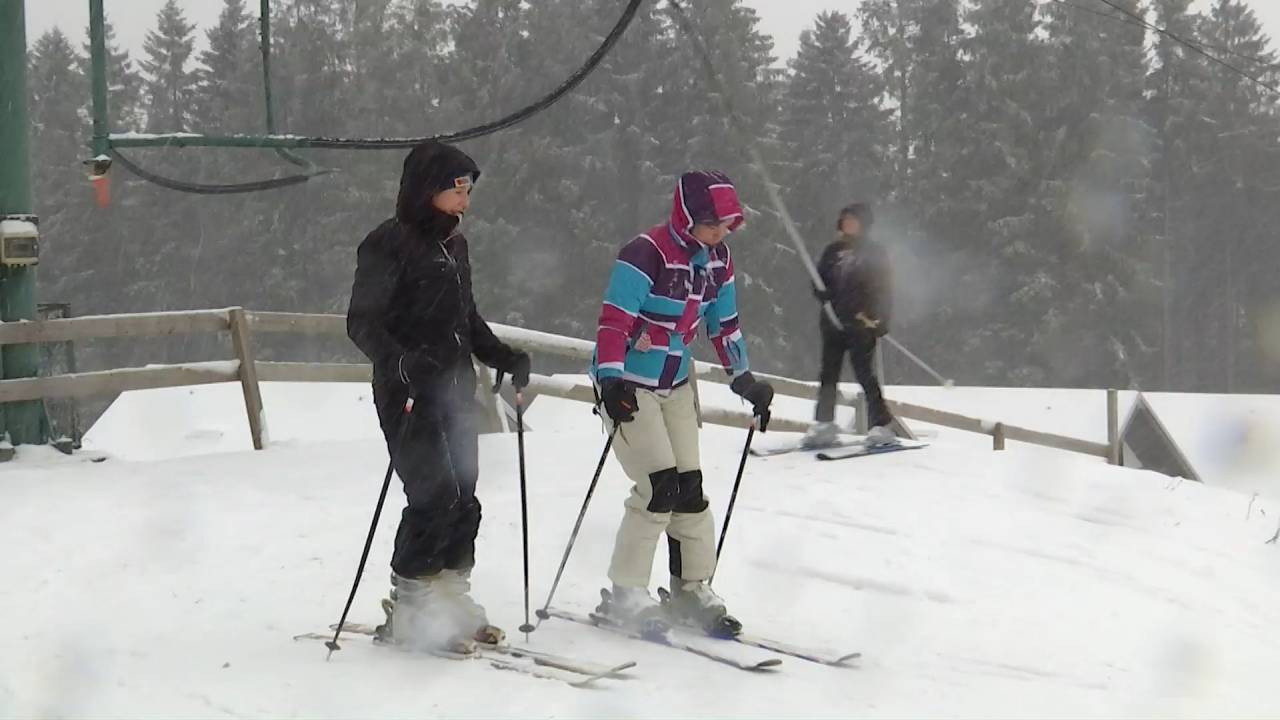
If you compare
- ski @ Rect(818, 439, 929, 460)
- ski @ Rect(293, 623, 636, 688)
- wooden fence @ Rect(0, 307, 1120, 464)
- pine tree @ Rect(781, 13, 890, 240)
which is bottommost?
ski @ Rect(293, 623, 636, 688)

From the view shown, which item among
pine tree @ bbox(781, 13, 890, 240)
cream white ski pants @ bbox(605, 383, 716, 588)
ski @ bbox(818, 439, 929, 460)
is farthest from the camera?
pine tree @ bbox(781, 13, 890, 240)

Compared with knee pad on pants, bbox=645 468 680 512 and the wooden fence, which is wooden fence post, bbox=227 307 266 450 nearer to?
the wooden fence

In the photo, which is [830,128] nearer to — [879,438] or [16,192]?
[879,438]

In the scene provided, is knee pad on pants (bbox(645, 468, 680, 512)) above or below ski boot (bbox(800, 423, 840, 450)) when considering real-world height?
above

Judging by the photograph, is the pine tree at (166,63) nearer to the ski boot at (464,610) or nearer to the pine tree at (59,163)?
the pine tree at (59,163)

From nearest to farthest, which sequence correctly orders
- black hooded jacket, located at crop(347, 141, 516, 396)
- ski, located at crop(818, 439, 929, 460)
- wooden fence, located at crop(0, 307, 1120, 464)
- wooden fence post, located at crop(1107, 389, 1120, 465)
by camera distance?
black hooded jacket, located at crop(347, 141, 516, 396) → wooden fence, located at crop(0, 307, 1120, 464) → ski, located at crop(818, 439, 929, 460) → wooden fence post, located at crop(1107, 389, 1120, 465)

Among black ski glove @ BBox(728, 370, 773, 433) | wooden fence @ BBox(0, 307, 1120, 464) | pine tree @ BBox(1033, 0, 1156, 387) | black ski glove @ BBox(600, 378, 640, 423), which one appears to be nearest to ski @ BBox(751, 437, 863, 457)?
wooden fence @ BBox(0, 307, 1120, 464)

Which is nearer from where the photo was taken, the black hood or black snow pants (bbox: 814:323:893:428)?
the black hood

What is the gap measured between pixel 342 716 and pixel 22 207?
22.0ft

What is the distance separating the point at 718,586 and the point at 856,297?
3.66 m

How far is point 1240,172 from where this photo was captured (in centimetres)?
4531

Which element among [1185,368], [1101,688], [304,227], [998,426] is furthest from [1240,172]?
[1101,688]

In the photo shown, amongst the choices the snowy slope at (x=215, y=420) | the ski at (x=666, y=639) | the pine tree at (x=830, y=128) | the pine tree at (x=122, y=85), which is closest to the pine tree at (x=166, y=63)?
the pine tree at (x=122, y=85)

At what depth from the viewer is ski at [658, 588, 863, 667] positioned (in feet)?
16.3
